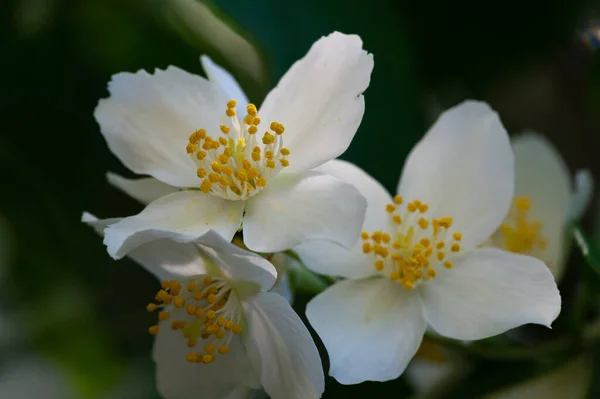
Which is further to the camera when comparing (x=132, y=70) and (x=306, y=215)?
(x=132, y=70)

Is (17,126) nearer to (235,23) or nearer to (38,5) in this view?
(38,5)

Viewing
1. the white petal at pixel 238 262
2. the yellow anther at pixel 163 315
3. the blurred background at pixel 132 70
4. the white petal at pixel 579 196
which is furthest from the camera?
the blurred background at pixel 132 70

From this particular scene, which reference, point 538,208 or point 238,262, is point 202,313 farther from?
point 538,208

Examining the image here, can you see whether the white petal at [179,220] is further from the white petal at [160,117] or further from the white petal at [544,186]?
the white petal at [544,186]

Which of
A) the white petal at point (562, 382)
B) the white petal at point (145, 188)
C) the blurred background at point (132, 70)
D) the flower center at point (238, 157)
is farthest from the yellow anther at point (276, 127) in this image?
the white petal at point (562, 382)

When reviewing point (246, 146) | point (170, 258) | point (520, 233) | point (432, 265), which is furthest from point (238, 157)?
point (520, 233)

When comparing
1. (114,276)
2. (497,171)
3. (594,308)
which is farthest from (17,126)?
(594,308)

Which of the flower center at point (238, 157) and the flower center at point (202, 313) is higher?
the flower center at point (238, 157)
